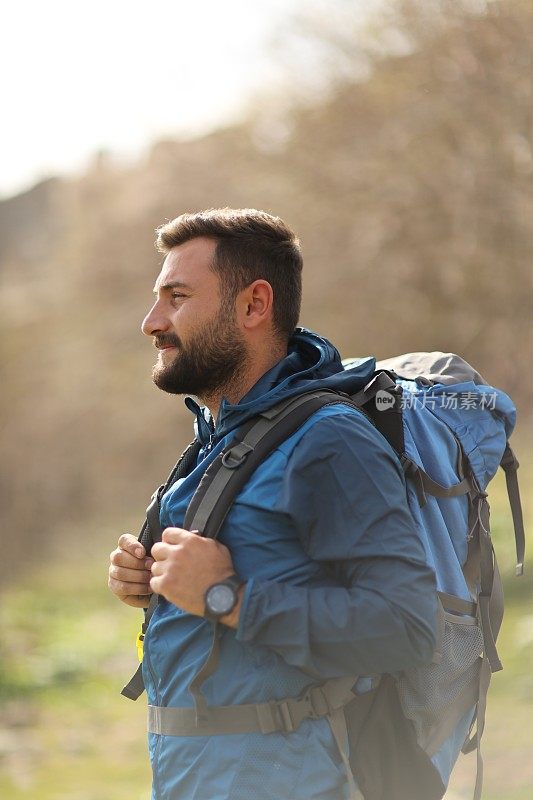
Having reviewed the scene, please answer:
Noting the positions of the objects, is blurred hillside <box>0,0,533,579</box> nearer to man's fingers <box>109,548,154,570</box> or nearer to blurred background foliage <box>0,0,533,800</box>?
blurred background foliage <box>0,0,533,800</box>

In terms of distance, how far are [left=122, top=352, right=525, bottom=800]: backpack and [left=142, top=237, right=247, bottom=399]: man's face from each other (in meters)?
0.19

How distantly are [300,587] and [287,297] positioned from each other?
0.75m

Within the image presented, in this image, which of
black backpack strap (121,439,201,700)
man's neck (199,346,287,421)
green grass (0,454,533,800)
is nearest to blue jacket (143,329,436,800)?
black backpack strap (121,439,201,700)

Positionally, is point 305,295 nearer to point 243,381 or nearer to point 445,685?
point 243,381

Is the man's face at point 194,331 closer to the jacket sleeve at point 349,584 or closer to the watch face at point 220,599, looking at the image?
the jacket sleeve at point 349,584

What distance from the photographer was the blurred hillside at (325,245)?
27.1ft

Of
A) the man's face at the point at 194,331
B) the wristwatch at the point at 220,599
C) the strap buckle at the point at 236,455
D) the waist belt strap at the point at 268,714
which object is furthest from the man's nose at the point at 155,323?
the waist belt strap at the point at 268,714

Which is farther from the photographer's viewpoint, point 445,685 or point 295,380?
point 295,380

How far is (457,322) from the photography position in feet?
36.0

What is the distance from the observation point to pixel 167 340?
2252 mm

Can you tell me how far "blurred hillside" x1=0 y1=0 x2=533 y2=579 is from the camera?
8.26 meters

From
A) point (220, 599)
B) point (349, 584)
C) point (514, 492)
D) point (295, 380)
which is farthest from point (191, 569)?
point (514, 492)

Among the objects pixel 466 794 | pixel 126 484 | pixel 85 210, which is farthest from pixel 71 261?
pixel 466 794

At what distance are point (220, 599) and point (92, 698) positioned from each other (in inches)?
289
